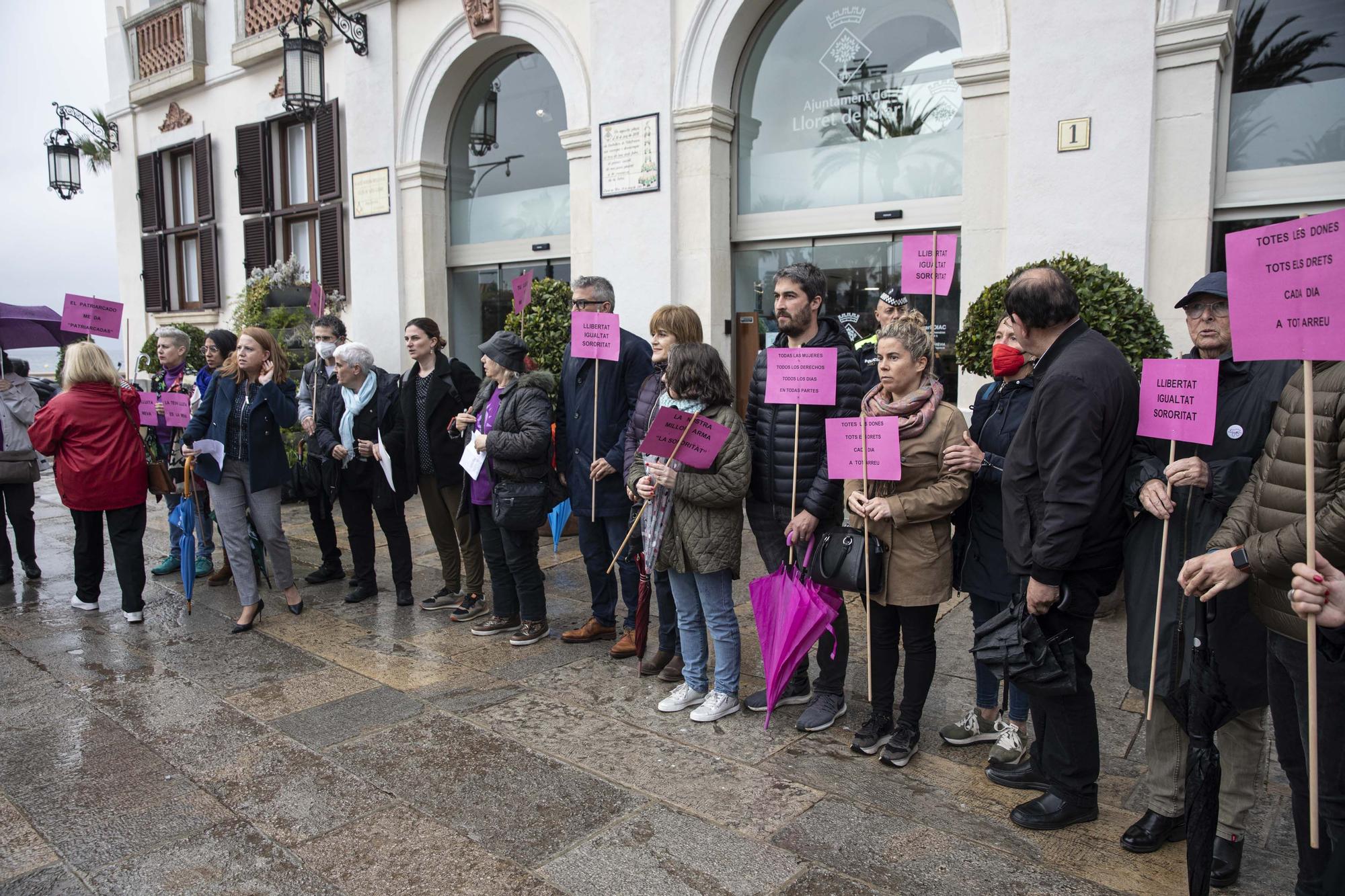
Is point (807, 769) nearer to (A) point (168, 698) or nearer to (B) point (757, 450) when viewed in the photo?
(B) point (757, 450)

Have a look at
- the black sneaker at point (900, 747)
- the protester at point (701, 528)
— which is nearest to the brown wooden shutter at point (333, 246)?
the protester at point (701, 528)

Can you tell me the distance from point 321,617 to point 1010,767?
172 inches

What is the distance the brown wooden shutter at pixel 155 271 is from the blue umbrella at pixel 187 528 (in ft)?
37.0

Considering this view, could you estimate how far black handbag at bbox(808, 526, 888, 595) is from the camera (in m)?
3.79

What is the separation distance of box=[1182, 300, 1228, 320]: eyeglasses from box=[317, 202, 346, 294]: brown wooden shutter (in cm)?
1157

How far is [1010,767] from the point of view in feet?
12.2

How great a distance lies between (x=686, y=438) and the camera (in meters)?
4.20

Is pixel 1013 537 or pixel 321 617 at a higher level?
pixel 1013 537

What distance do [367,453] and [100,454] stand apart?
1605 mm

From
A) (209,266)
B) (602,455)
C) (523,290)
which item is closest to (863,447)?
(602,455)

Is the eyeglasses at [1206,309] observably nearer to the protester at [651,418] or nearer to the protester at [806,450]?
the protester at [806,450]

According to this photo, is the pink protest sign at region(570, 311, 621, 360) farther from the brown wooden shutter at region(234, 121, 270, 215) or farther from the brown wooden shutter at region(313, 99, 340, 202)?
the brown wooden shutter at region(234, 121, 270, 215)

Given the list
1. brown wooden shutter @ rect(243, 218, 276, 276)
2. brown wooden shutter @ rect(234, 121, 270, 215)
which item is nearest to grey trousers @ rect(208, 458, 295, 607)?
brown wooden shutter @ rect(243, 218, 276, 276)

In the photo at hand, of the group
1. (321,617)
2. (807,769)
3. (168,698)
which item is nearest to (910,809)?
(807,769)
